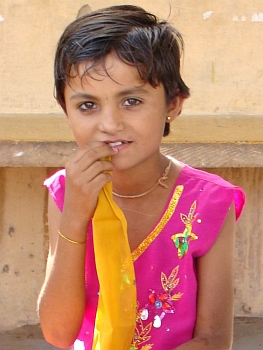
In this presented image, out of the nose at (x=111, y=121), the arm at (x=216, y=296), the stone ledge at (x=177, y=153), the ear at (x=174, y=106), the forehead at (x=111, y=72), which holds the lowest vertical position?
the arm at (x=216, y=296)

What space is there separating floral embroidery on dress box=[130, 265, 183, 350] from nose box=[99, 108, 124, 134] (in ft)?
1.44

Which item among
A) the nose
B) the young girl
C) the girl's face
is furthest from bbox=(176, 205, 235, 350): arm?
the nose

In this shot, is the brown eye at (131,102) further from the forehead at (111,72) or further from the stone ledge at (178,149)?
the stone ledge at (178,149)

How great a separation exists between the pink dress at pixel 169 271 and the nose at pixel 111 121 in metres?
0.33

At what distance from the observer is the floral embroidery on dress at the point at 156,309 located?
1.78 metres

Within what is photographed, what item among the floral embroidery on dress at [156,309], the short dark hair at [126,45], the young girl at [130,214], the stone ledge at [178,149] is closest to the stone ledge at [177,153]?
the stone ledge at [178,149]

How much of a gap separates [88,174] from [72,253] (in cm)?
21

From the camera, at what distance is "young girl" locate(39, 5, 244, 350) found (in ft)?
5.32

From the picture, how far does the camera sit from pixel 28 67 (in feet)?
11.5

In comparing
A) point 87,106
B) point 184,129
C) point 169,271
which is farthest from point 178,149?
point 87,106

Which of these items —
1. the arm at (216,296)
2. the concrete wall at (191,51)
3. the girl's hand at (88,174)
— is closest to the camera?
the girl's hand at (88,174)

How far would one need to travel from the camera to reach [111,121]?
1594 mm

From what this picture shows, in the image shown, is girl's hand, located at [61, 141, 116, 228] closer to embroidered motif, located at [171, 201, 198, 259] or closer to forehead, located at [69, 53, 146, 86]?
forehead, located at [69, 53, 146, 86]

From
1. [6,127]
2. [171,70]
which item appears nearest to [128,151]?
[171,70]
